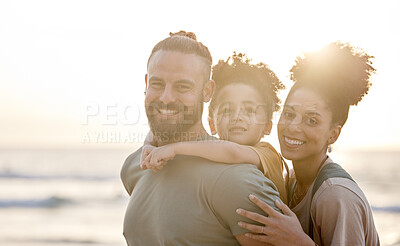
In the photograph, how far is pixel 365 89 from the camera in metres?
3.99

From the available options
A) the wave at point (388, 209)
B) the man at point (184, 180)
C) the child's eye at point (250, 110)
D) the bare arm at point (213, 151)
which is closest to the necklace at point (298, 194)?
the child's eye at point (250, 110)

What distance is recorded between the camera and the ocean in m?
11.5

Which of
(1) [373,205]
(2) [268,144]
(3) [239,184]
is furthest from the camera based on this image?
(1) [373,205]

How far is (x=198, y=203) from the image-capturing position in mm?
2617

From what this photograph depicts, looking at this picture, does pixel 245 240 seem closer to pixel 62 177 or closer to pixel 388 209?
pixel 388 209

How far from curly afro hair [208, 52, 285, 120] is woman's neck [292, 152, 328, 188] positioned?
461 millimetres

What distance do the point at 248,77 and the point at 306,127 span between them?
611 mm

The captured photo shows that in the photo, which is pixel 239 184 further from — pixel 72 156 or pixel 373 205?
pixel 72 156

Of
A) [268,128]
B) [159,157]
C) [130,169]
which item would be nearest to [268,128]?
[268,128]

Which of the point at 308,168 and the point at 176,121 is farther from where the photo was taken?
the point at 308,168

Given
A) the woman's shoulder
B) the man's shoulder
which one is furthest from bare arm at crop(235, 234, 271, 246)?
the man's shoulder

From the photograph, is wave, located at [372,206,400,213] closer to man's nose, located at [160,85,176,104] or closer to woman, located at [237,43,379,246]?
woman, located at [237,43,379,246]

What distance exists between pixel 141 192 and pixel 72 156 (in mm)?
33853

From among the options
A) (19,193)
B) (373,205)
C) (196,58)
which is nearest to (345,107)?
(196,58)
